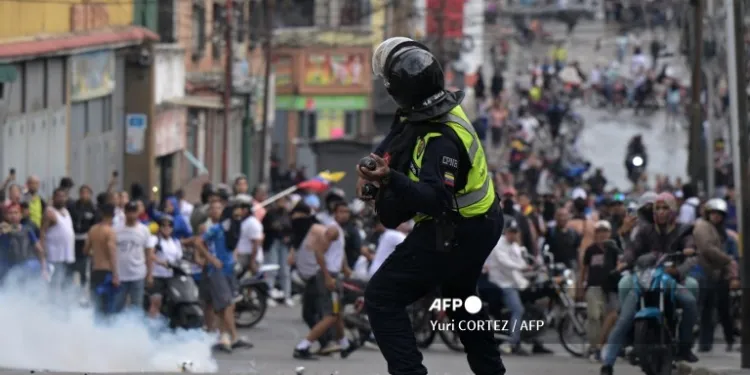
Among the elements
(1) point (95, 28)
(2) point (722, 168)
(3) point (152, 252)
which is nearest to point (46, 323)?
(3) point (152, 252)

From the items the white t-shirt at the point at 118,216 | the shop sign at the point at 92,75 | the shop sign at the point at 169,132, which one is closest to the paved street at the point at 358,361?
the white t-shirt at the point at 118,216

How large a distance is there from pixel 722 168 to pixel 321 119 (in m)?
18.9

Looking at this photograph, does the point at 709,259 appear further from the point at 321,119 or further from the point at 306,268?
the point at 321,119

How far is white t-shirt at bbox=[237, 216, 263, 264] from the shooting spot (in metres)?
20.0

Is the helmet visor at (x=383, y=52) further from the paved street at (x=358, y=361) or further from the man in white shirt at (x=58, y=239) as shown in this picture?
the man in white shirt at (x=58, y=239)

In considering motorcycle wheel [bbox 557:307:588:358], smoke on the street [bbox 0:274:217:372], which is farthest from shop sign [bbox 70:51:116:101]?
smoke on the street [bbox 0:274:217:372]

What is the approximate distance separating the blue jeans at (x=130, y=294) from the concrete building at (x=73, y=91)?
696cm

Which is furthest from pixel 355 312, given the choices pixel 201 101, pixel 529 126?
pixel 529 126

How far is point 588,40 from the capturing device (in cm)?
7894

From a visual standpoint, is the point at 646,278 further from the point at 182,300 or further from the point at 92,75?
the point at 92,75

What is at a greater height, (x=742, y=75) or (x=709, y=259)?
(x=742, y=75)

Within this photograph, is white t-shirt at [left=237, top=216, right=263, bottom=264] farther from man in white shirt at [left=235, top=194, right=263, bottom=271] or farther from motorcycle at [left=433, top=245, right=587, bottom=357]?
motorcycle at [left=433, top=245, right=587, bottom=357]

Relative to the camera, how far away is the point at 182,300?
Answer: 59.0 ft

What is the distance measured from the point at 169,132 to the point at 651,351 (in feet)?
90.7
